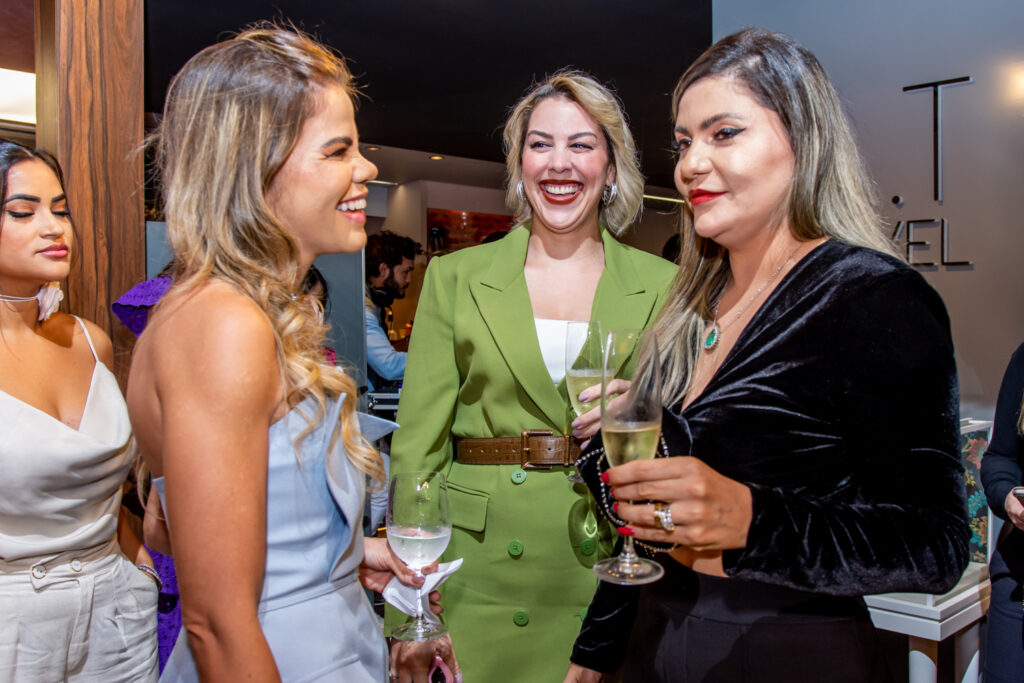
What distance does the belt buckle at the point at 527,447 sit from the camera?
2033 millimetres

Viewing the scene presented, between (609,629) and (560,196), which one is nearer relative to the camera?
(609,629)

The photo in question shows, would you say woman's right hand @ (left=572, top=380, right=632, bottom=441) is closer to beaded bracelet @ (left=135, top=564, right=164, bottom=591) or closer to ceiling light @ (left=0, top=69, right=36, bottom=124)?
beaded bracelet @ (left=135, top=564, right=164, bottom=591)

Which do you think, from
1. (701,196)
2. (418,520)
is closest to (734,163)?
(701,196)

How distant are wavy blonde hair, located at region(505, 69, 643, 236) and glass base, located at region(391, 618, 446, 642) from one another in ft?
4.46

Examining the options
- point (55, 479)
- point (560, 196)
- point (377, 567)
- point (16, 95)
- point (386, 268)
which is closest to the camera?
point (377, 567)

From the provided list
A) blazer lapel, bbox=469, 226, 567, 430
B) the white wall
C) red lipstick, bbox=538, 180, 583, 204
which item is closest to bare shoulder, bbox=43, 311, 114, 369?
blazer lapel, bbox=469, 226, 567, 430

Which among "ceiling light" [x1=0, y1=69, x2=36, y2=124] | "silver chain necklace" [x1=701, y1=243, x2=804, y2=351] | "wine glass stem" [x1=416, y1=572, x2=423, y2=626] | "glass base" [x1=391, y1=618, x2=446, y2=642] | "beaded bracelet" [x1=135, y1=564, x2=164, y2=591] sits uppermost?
"ceiling light" [x1=0, y1=69, x2=36, y2=124]

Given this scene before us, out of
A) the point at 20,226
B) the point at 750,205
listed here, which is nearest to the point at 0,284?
the point at 20,226

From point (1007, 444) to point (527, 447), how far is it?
65.7 inches

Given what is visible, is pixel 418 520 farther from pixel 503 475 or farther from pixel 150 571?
pixel 150 571

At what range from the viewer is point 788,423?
116 centimetres

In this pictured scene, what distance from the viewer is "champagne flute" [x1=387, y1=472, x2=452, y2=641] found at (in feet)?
4.31

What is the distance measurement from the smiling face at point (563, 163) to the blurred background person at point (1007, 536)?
1403 mm

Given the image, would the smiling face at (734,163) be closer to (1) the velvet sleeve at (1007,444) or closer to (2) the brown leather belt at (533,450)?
(2) the brown leather belt at (533,450)
